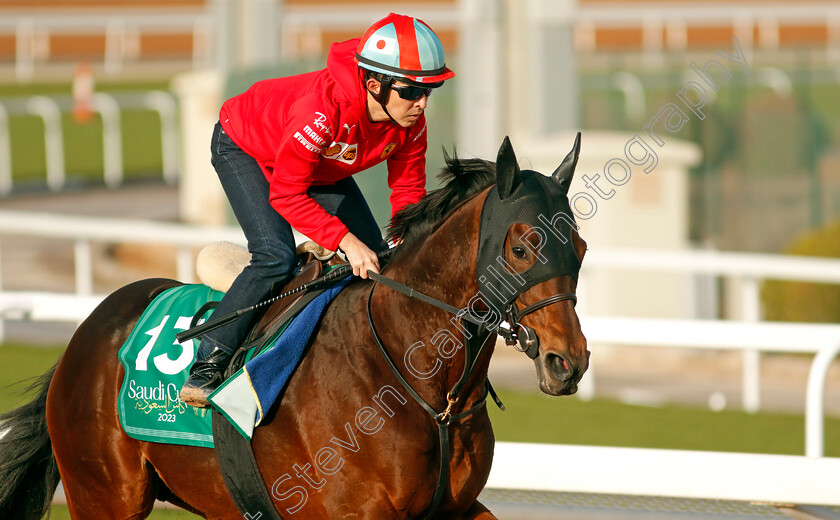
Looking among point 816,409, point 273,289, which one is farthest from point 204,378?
point 816,409

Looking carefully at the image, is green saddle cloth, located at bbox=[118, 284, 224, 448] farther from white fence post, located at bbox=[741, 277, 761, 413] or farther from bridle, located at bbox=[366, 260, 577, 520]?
white fence post, located at bbox=[741, 277, 761, 413]

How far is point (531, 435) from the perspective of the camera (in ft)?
19.3

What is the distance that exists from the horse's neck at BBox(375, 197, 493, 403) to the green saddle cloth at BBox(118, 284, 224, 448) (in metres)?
0.71

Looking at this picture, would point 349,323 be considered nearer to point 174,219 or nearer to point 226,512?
point 226,512

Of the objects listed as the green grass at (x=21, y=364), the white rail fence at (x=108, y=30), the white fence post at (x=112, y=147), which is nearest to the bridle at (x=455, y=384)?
the green grass at (x=21, y=364)

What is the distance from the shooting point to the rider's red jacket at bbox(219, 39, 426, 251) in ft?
10.4

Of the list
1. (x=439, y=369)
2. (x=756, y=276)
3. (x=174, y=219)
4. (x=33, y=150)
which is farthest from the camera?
(x=33, y=150)

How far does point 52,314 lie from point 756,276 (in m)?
4.01

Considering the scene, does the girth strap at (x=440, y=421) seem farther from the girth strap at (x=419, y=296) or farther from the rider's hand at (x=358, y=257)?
the rider's hand at (x=358, y=257)

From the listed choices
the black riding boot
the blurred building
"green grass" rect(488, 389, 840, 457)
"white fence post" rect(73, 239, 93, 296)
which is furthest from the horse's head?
"white fence post" rect(73, 239, 93, 296)

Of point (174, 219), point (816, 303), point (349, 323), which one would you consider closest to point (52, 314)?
point (349, 323)

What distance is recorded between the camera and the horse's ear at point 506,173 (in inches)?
112

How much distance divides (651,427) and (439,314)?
3299 millimetres

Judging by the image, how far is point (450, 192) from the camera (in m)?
3.13
